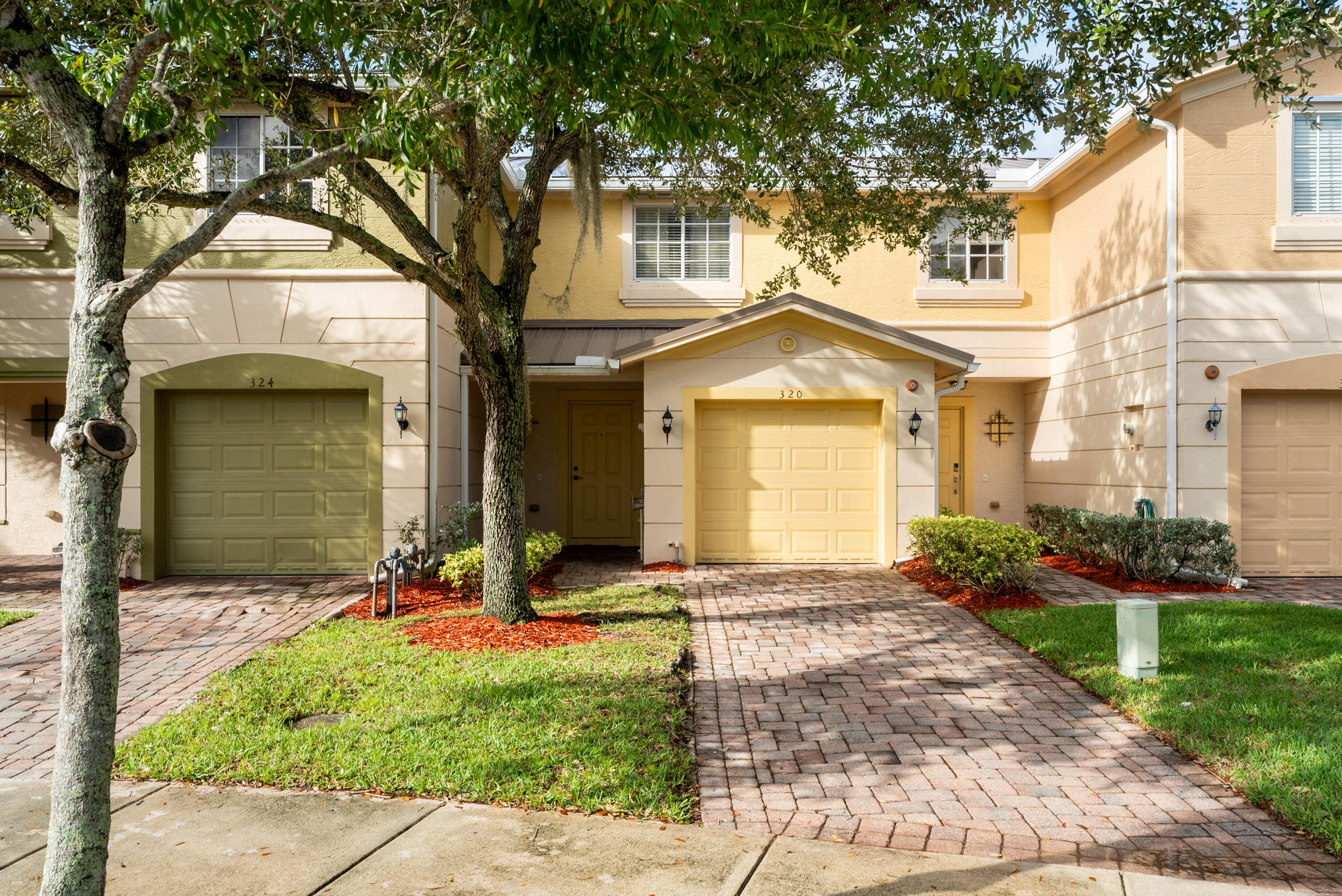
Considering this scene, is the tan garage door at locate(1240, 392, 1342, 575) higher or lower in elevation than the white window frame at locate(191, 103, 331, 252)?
lower

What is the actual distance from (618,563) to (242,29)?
8.72 metres

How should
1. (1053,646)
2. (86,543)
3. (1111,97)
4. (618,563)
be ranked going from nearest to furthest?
(86,543)
(1053,646)
(1111,97)
(618,563)

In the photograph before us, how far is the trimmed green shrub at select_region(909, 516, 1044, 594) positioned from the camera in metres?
9.09

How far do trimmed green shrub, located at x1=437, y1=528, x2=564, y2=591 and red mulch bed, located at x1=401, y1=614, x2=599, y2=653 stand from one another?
1136 millimetres

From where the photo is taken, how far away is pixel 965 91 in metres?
5.89

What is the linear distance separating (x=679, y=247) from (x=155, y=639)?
942 centimetres

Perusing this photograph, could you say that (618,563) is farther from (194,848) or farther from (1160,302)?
(194,848)

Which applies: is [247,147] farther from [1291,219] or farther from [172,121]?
[1291,219]

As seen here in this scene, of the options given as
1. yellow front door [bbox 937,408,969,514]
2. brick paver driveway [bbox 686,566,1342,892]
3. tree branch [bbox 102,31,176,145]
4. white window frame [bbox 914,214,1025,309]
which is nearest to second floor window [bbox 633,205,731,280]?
white window frame [bbox 914,214,1025,309]

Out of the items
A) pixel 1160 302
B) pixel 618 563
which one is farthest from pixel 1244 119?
pixel 618 563

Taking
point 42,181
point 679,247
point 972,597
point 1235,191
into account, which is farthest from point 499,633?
point 1235,191

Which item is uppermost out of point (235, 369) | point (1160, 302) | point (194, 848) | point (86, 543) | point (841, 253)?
point (841, 253)

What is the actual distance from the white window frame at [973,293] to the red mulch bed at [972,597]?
5.36m

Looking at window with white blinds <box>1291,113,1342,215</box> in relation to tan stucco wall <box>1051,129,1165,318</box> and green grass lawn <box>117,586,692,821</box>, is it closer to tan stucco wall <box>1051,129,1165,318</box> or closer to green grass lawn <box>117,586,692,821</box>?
tan stucco wall <box>1051,129,1165,318</box>
